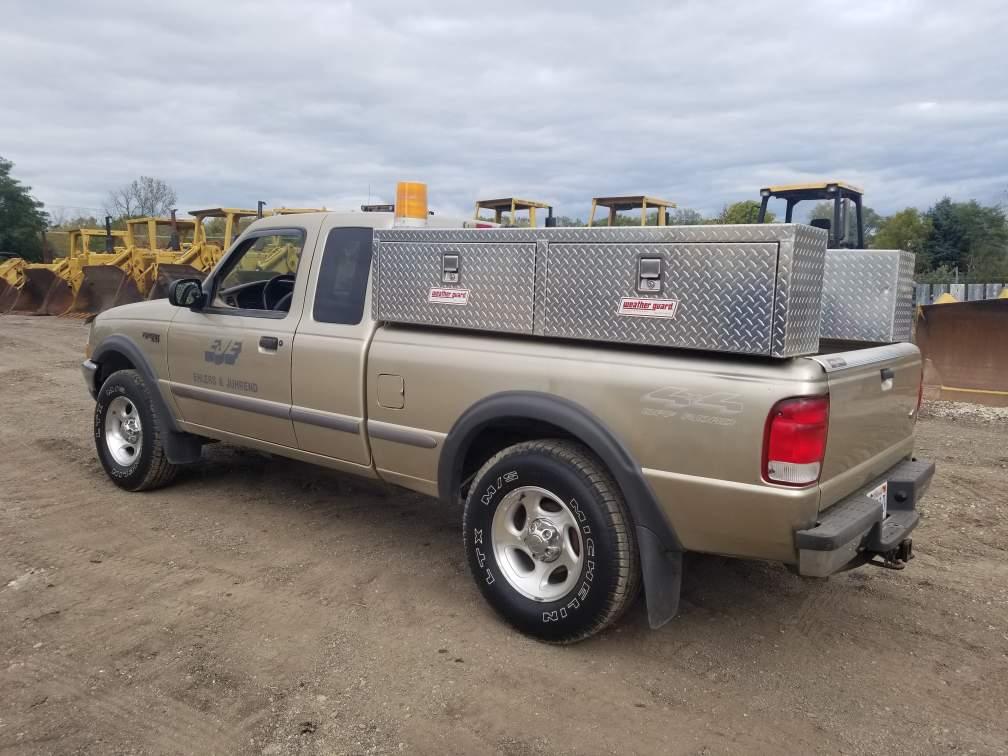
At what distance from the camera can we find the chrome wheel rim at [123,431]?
18.8 ft

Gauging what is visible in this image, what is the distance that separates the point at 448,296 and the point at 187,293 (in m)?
2.14

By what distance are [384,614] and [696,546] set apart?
161 cm

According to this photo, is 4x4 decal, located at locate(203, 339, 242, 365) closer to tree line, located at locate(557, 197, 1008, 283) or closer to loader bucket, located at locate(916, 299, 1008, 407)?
loader bucket, located at locate(916, 299, 1008, 407)

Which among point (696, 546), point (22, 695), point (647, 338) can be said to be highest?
point (647, 338)

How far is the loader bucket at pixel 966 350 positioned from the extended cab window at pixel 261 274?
802cm

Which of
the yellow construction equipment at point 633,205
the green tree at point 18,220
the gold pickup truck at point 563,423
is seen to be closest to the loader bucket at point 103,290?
the yellow construction equipment at point 633,205

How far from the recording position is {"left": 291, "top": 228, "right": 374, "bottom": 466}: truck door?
4.24 metres

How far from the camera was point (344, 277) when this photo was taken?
14.6ft

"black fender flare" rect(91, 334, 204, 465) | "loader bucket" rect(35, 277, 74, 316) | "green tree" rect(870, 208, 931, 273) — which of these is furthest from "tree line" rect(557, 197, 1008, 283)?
"black fender flare" rect(91, 334, 204, 465)

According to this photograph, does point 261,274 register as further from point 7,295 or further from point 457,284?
point 7,295

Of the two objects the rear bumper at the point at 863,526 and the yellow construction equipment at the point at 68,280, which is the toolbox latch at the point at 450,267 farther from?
the yellow construction equipment at the point at 68,280

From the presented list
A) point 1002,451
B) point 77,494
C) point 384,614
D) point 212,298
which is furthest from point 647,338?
point 1002,451

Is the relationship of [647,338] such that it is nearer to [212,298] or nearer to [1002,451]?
[212,298]

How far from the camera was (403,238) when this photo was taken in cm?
407
